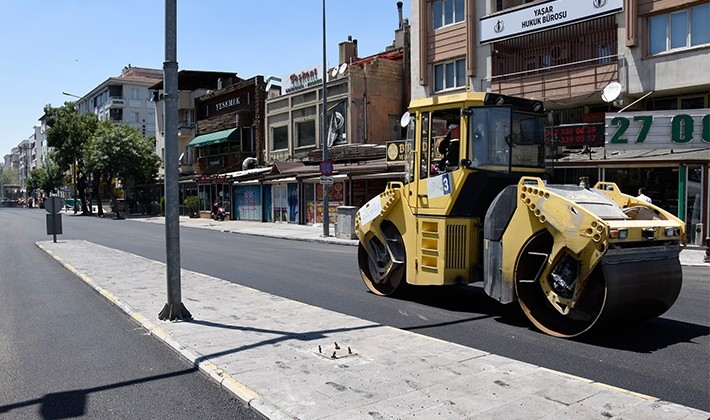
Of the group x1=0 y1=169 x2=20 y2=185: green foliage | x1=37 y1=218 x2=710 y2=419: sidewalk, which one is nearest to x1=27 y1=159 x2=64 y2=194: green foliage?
x1=37 y1=218 x2=710 y2=419: sidewalk

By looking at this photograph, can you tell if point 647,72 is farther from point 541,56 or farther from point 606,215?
point 606,215

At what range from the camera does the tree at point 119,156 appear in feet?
169

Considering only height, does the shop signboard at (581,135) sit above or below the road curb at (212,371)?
above

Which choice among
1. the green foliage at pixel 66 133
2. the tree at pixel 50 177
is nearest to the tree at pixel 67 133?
the green foliage at pixel 66 133

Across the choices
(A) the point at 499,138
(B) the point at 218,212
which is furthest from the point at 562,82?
(B) the point at 218,212

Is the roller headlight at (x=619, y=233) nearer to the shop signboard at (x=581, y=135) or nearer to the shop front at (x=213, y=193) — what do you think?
the shop signboard at (x=581, y=135)

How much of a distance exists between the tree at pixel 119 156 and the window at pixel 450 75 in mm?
33789

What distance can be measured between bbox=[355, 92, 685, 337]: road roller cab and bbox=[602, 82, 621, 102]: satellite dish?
12.5 metres

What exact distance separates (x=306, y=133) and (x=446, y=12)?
12940 millimetres

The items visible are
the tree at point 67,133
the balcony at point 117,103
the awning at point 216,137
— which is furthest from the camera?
the balcony at point 117,103

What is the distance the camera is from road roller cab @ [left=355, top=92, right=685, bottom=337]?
6559 millimetres

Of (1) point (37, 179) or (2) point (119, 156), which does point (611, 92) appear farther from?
(1) point (37, 179)

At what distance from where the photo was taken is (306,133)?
36781 millimetres

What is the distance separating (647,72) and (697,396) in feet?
57.4
